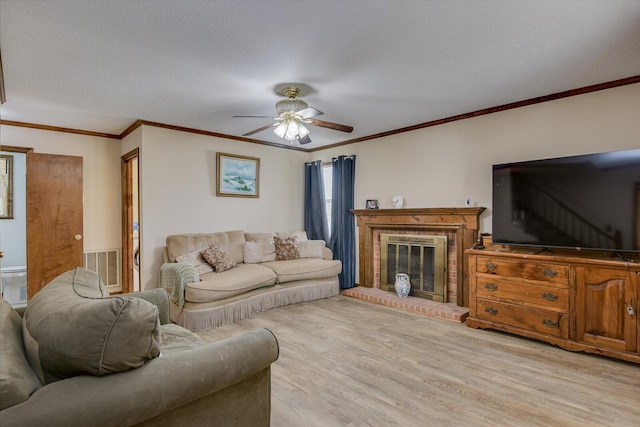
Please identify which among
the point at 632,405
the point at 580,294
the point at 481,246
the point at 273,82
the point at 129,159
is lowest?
the point at 632,405

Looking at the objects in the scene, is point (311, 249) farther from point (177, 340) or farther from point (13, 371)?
point (13, 371)

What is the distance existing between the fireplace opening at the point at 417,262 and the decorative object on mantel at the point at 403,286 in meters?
0.12

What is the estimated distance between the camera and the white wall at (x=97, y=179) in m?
4.58

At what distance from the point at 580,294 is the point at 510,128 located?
189cm

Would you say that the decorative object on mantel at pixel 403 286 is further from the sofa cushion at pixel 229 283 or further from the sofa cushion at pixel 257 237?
the sofa cushion at pixel 257 237

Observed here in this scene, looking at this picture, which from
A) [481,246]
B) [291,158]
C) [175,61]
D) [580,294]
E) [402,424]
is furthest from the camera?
[291,158]

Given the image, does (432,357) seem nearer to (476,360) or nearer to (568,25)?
(476,360)

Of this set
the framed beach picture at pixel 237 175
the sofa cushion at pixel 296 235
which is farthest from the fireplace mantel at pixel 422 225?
the framed beach picture at pixel 237 175

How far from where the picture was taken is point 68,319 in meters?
1.11

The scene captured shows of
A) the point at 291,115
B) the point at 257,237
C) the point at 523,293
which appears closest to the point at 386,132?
the point at 291,115

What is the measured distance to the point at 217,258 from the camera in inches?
167

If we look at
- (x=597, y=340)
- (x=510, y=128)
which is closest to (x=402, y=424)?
(x=597, y=340)

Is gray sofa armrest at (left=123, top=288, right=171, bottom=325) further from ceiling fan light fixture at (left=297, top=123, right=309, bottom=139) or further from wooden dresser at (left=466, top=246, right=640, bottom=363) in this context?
wooden dresser at (left=466, top=246, right=640, bottom=363)

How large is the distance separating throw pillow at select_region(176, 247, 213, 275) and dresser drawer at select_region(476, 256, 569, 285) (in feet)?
10.4
